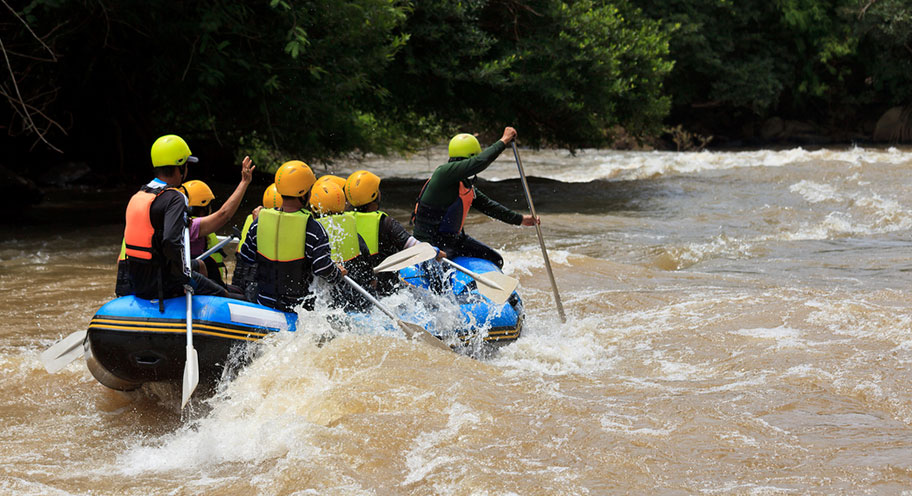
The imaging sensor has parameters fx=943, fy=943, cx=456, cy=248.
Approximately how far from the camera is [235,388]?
4926mm

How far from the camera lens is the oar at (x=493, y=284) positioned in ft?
19.8

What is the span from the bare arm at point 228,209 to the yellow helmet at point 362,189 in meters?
0.70

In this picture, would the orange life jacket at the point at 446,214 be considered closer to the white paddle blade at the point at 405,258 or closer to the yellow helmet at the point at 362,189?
the yellow helmet at the point at 362,189

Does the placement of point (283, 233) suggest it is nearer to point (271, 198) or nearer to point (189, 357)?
point (189, 357)

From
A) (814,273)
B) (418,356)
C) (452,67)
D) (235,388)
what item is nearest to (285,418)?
(235,388)

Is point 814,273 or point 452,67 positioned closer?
point 814,273

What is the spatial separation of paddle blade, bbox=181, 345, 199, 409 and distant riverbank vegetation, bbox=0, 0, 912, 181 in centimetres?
533

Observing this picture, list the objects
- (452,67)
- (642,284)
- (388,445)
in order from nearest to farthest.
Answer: (388,445), (642,284), (452,67)

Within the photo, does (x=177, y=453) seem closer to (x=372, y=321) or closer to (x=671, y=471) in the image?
(x=372, y=321)

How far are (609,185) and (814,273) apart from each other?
10.0 metres

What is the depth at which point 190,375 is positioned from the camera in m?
4.53

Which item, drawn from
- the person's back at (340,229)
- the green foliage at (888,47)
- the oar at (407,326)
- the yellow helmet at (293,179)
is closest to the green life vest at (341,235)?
the person's back at (340,229)

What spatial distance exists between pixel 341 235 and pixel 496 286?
1.08 m

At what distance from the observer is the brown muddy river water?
4.12 m
